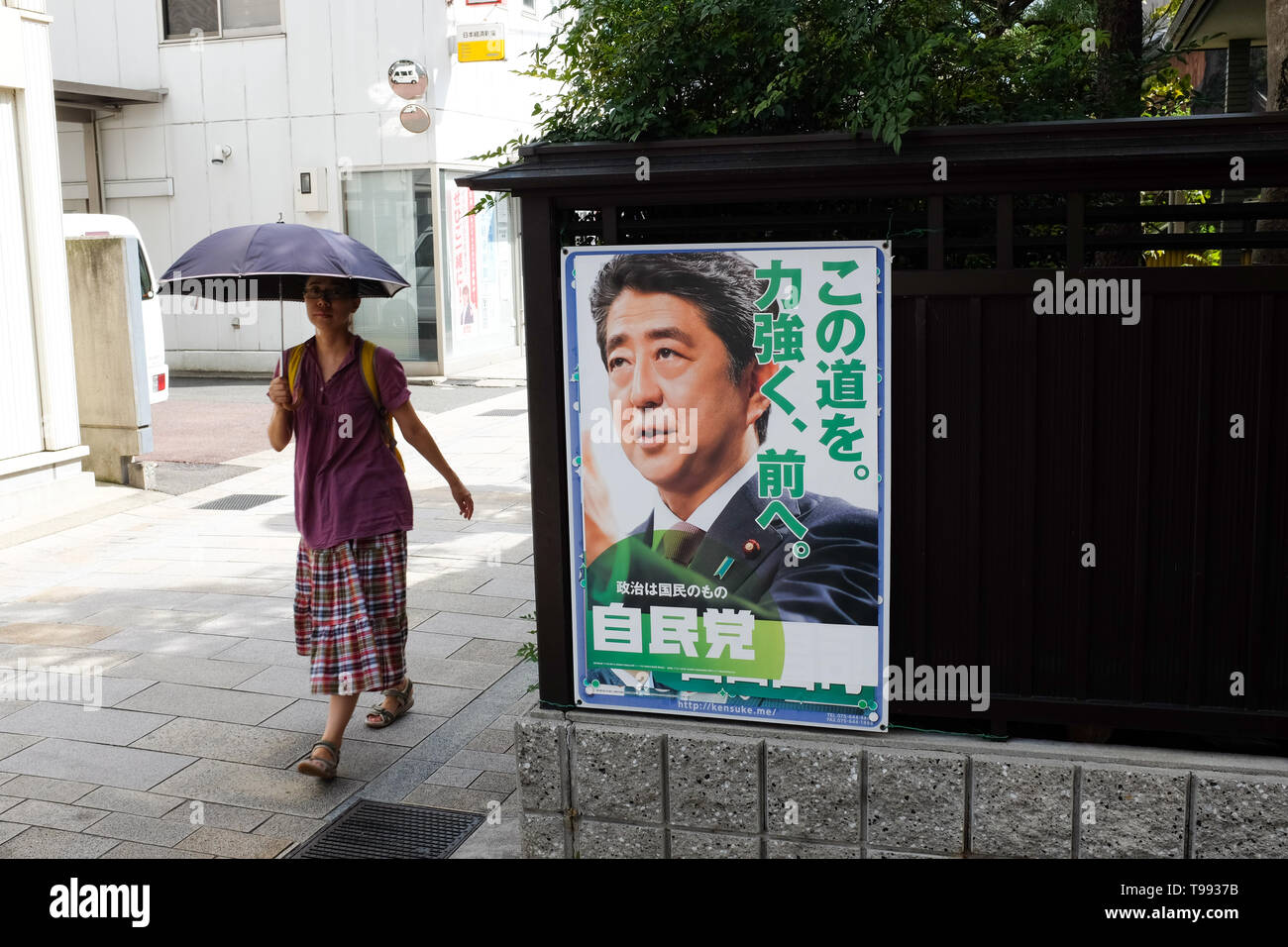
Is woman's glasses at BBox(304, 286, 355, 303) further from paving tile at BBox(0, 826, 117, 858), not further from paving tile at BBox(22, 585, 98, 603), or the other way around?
paving tile at BBox(22, 585, 98, 603)

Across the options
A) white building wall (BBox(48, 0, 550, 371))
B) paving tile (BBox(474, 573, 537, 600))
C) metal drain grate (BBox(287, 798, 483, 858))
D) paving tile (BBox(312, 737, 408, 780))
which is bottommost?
metal drain grate (BBox(287, 798, 483, 858))

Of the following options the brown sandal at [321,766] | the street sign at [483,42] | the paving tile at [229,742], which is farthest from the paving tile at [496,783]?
the street sign at [483,42]

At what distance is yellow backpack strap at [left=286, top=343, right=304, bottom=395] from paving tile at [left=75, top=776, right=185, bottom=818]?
1.60m

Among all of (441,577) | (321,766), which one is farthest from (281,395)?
(441,577)

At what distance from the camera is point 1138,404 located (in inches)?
141

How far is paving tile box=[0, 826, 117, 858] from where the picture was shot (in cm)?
445

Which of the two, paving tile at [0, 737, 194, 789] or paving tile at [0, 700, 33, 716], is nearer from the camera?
paving tile at [0, 737, 194, 789]

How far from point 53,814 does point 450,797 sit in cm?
143

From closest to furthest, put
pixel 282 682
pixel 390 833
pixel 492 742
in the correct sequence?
pixel 390 833
pixel 492 742
pixel 282 682

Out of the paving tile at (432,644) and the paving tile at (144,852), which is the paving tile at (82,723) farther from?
the paving tile at (432,644)

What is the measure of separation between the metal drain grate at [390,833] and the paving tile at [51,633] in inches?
114

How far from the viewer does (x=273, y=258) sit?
4770 mm

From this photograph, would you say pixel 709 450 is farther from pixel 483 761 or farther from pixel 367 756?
pixel 367 756

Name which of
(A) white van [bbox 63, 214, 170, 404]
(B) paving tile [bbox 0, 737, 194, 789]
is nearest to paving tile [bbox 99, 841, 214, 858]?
(B) paving tile [bbox 0, 737, 194, 789]
